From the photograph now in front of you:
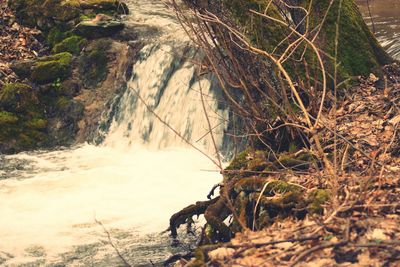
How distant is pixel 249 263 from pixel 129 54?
9.11 m

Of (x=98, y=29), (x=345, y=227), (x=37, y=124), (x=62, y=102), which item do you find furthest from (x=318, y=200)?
(x=98, y=29)

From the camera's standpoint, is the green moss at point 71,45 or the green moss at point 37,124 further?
the green moss at point 71,45

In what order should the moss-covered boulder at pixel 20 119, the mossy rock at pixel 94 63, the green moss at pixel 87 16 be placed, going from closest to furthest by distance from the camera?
the moss-covered boulder at pixel 20 119, the mossy rock at pixel 94 63, the green moss at pixel 87 16

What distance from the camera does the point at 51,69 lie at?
12930 mm

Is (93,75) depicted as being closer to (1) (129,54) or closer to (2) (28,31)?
(1) (129,54)

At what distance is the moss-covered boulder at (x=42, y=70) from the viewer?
1288 centimetres

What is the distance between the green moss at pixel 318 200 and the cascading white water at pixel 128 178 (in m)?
1.51

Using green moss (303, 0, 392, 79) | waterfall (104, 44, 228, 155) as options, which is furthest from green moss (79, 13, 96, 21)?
green moss (303, 0, 392, 79)

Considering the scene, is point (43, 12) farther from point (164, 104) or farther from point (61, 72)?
point (164, 104)

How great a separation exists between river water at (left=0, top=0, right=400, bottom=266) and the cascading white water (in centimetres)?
2

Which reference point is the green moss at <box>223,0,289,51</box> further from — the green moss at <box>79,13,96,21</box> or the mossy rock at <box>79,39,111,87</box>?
the green moss at <box>79,13,96,21</box>

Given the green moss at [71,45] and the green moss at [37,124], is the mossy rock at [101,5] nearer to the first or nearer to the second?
the green moss at [71,45]

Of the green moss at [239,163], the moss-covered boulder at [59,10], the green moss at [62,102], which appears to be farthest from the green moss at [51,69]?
the green moss at [239,163]

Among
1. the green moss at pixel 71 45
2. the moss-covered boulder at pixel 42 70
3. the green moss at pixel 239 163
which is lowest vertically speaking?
the green moss at pixel 239 163
